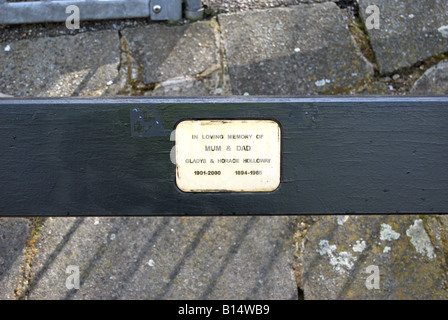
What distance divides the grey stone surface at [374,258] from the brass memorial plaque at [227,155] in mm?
1006

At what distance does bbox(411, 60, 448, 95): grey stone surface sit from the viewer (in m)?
1.77

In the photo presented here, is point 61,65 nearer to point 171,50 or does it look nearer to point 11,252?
point 171,50

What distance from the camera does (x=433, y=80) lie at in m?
1.77

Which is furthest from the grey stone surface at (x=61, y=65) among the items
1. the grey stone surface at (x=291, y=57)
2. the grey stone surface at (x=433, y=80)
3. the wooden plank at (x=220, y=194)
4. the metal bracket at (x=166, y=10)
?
the grey stone surface at (x=433, y=80)

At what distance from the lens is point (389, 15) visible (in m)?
1.76

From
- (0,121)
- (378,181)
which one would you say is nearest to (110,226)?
(0,121)

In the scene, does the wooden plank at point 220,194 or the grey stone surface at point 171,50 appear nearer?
the wooden plank at point 220,194

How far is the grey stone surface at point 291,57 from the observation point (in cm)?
172

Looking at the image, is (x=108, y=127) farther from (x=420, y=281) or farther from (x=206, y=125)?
(x=420, y=281)
